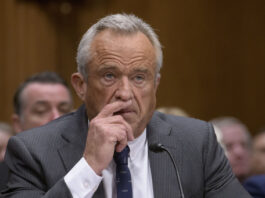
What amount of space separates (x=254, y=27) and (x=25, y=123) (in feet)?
11.1

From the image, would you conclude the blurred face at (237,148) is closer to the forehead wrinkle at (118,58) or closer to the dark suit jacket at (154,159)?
the dark suit jacket at (154,159)

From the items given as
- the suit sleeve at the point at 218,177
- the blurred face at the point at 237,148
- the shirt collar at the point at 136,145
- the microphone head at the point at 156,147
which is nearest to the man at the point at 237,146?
the blurred face at the point at 237,148

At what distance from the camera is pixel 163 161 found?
2680 millimetres

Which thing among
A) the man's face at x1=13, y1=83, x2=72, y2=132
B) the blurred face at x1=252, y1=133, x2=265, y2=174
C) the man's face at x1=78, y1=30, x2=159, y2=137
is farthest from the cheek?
the blurred face at x1=252, y1=133, x2=265, y2=174

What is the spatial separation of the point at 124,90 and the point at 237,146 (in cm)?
272

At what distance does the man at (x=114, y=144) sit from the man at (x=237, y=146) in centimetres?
217

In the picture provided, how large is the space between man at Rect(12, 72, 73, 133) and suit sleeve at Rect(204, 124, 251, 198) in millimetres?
1407

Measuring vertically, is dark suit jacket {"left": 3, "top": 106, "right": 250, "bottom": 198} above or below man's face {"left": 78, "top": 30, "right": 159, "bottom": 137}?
below

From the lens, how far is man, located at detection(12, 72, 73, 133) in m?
3.96

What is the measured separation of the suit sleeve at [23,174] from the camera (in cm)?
245

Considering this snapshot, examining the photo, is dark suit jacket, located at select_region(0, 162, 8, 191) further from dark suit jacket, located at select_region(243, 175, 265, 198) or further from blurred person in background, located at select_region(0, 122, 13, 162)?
dark suit jacket, located at select_region(243, 175, 265, 198)

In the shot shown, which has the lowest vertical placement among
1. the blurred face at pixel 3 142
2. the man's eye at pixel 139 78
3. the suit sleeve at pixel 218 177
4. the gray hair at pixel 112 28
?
the blurred face at pixel 3 142

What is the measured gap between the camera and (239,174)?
4840 mm

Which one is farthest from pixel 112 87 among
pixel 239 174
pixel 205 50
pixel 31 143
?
pixel 205 50
